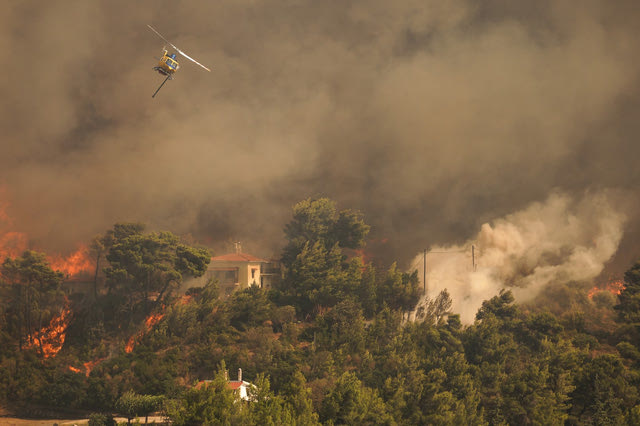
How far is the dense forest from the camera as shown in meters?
41.1

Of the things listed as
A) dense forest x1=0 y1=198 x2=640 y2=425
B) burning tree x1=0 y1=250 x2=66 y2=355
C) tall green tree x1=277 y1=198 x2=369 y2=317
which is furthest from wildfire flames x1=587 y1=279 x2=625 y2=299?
burning tree x1=0 y1=250 x2=66 y2=355

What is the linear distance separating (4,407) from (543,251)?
157 feet

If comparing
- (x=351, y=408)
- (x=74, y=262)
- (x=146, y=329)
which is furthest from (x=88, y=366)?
(x=351, y=408)

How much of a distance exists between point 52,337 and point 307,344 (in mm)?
20251

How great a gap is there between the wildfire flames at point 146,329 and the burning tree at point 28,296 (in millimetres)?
6340

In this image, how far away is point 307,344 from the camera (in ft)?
177

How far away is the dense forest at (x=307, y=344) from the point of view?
41.1m

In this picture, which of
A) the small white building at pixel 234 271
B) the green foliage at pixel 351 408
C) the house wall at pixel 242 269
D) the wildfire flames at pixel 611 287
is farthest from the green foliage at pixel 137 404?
the wildfire flames at pixel 611 287

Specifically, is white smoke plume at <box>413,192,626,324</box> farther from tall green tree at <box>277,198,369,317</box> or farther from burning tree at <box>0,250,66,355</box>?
burning tree at <box>0,250,66,355</box>

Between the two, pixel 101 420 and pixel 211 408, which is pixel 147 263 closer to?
pixel 101 420

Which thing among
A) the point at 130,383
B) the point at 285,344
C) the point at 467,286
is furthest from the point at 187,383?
the point at 467,286

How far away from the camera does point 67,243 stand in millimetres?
66562

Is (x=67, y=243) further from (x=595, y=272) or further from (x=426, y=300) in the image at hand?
(x=595, y=272)

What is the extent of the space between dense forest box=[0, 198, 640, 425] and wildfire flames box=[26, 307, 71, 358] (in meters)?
0.12
